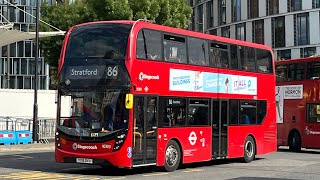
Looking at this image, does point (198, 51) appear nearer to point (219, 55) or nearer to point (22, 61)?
point (219, 55)

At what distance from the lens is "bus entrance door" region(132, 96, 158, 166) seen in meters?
14.6

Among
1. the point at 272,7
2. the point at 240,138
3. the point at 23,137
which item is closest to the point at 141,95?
the point at 240,138

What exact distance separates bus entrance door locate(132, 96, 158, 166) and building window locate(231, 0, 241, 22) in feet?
156

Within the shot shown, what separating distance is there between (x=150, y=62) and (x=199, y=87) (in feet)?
8.52

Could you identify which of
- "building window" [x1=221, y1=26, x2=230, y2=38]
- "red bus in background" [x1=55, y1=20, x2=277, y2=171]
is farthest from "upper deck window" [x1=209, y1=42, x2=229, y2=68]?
"building window" [x1=221, y1=26, x2=230, y2=38]

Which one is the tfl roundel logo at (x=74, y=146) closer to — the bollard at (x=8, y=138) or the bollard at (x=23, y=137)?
the bollard at (x=8, y=138)

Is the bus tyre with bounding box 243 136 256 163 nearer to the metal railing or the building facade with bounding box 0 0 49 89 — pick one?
the metal railing

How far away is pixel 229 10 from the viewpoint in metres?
62.5

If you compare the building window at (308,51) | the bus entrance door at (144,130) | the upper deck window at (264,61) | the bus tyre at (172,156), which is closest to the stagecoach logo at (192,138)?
the bus tyre at (172,156)

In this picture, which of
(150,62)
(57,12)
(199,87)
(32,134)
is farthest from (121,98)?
(57,12)

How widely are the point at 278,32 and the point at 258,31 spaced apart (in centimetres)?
262

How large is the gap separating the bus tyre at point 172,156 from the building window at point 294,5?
140ft

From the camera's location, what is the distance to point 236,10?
61.5 meters

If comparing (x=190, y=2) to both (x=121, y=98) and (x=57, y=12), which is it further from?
(x=121, y=98)
